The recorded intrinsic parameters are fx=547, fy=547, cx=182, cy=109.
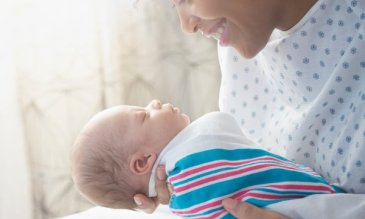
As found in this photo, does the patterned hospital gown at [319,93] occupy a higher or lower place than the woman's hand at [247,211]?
higher

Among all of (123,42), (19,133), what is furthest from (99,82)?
(19,133)

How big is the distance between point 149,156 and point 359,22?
57cm

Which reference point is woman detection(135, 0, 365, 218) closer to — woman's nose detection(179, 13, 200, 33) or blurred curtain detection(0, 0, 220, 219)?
woman's nose detection(179, 13, 200, 33)

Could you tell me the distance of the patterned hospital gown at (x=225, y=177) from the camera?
1.21m

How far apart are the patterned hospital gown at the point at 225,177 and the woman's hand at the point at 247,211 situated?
0.08 feet

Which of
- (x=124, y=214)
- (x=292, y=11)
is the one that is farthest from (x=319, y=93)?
(x=124, y=214)

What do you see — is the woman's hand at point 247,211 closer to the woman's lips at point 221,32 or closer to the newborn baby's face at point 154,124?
the newborn baby's face at point 154,124

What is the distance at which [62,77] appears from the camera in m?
2.05

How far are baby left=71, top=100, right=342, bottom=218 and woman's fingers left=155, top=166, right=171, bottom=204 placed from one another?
14 millimetres

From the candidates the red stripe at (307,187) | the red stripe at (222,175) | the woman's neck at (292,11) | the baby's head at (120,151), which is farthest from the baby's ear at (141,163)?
the woman's neck at (292,11)

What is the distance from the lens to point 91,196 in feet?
4.46

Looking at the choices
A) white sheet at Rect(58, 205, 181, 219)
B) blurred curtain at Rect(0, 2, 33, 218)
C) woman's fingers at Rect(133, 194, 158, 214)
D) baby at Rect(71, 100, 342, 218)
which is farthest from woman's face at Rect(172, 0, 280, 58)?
blurred curtain at Rect(0, 2, 33, 218)

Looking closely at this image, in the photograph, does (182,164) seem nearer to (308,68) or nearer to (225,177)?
(225,177)

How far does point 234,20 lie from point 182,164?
0.37 m
